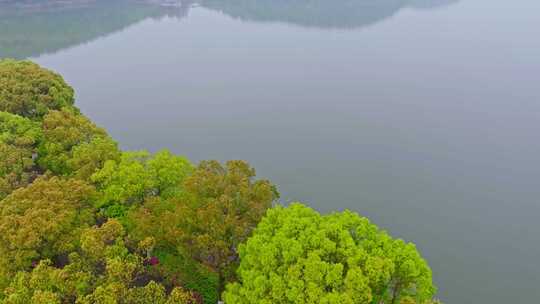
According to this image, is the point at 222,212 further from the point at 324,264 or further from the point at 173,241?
the point at 324,264

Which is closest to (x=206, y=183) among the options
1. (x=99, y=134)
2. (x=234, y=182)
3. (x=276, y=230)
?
(x=234, y=182)

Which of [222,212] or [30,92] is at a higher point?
[30,92]

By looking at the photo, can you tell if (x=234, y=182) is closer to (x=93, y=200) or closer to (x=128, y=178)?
(x=128, y=178)

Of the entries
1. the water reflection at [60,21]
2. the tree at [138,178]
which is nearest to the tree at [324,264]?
the tree at [138,178]

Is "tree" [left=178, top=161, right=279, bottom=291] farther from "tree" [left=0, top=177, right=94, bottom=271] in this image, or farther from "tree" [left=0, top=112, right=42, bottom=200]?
"tree" [left=0, top=112, right=42, bottom=200]

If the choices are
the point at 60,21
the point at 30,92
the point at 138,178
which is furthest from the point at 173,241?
the point at 60,21
